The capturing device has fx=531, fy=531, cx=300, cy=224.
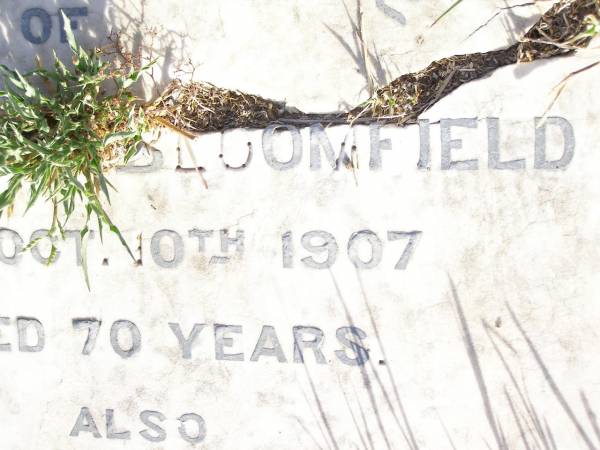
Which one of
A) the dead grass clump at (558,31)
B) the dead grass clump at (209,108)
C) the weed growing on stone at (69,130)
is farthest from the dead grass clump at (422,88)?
the weed growing on stone at (69,130)

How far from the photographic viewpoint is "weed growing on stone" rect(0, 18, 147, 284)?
2273mm

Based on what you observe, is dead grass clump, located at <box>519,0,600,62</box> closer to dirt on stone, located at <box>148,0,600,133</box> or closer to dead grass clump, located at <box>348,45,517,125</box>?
dirt on stone, located at <box>148,0,600,133</box>

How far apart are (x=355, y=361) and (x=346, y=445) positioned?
406 mm

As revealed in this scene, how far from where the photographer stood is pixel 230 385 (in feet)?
8.37

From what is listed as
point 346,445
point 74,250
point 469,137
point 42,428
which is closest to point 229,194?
point 74,250

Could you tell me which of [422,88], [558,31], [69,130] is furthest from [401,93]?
[69,130]

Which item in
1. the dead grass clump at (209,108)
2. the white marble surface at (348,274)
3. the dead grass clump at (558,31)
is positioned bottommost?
the white marble surface at (348,274)

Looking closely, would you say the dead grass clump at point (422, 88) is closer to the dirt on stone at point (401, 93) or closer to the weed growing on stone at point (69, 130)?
the dirt on stone at point (401, 93)

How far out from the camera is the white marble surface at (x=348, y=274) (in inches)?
92.3

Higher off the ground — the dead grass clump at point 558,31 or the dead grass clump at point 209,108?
the dead grass clump at point 558,31

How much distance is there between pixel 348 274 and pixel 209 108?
1.00 meters

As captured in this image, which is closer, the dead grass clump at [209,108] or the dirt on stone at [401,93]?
the dirt on stone at [401,93]

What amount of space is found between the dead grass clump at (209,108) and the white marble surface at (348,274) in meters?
0.06

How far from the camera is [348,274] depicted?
2443 millimetres
